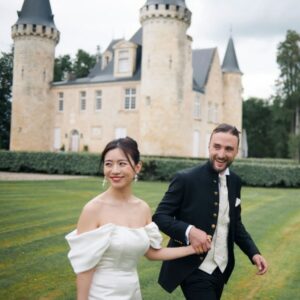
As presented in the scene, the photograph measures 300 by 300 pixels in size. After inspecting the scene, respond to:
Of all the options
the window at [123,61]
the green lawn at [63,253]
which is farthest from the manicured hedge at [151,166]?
the window at [123,61]

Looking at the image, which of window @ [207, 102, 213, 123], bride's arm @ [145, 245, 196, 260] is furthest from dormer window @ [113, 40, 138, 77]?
bride's arm @ [145, 245, 196, 260]

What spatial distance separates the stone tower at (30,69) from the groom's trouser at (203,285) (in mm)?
31440

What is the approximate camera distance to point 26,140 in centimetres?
3294

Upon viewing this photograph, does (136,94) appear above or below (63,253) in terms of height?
above

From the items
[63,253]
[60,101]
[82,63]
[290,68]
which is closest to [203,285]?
[63,253]

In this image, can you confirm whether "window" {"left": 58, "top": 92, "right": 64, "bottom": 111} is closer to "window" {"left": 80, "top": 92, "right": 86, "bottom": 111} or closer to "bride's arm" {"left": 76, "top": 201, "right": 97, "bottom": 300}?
"window" {"left": 80, "top": 92, "right": 86, "bottom": 111}

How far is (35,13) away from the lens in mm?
32688

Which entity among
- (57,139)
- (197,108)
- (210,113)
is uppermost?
(197,108)

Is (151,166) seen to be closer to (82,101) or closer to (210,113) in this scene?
(82,101)

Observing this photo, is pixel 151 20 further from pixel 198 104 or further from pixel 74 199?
pixel 74 199

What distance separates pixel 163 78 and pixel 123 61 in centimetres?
569

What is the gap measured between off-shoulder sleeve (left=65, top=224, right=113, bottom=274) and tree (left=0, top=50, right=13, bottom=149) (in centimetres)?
2829

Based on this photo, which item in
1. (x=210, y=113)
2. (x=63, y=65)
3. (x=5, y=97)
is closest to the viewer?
(x=210, y=113)

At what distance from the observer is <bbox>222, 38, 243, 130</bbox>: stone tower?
36.6 meters
